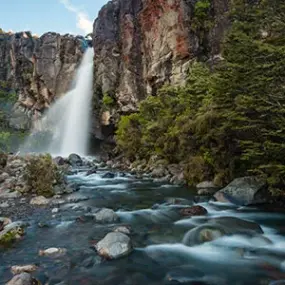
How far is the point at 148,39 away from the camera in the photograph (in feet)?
96.1

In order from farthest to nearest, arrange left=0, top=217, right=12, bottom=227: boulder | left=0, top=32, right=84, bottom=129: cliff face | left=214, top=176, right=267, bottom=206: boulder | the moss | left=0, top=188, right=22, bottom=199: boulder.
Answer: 1. left=0, top=32, right=84, bottom=129: cliff face
2. the moss
3. left=0, top=188, right=22, bottom=199: boulder
4. left=214, top=176, right=267, bottom=206: boulder
5. left=0, top=217, right=12, bottom=227: boulder

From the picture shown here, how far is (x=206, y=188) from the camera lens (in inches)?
494

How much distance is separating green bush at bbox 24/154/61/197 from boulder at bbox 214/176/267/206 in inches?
253

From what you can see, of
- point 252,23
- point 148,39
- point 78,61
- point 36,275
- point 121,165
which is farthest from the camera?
point 78,61

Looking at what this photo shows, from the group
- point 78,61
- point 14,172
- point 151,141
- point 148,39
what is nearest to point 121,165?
point 151,141

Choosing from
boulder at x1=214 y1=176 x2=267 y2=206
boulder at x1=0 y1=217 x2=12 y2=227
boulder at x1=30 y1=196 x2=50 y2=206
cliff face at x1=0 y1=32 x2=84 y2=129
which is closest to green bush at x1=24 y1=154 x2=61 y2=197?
boulder at x1=30 y1=196 x2=50 y2=206

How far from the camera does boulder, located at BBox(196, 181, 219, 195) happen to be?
11794 mm

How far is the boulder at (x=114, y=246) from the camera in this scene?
6.18 meters

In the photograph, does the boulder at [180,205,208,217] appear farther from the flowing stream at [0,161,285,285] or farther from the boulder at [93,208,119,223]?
the boulder at [93,208,119,223]

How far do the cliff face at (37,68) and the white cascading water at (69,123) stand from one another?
150cm

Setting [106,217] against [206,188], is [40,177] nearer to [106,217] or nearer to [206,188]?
[106,217]

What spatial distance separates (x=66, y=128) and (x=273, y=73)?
3014cm

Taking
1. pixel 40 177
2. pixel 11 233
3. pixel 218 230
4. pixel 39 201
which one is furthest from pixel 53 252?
pixel 40 177

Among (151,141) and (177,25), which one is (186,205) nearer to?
(151,141)
